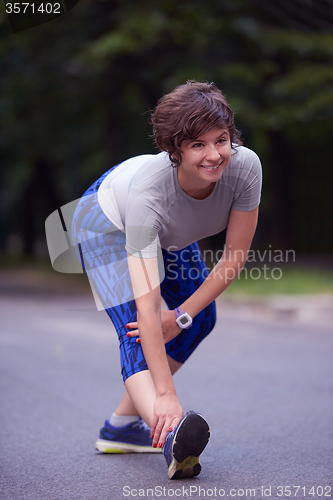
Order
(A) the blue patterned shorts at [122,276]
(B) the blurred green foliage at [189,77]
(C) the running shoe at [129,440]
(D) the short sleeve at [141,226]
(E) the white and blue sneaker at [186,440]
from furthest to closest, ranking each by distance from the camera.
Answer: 1. (B) the blurred green foliage at [189,77]
2. (C) the running shoe at [129,440]
3. (A) the blue patterned shorts at [122,276]
4. (D) the short sleeve at [141,226]
5. (E) the white and blue sneaker at [186,440]

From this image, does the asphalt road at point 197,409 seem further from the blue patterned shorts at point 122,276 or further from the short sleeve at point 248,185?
the short sleeve at point 248,185

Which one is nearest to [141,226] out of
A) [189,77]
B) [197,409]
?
[197,409]

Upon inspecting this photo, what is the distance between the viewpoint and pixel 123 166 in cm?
313

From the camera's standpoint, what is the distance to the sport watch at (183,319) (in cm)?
291

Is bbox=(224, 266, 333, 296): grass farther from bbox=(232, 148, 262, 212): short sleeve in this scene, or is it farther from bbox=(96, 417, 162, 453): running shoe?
bbox=(232, 148, 262, 212): short sleeve

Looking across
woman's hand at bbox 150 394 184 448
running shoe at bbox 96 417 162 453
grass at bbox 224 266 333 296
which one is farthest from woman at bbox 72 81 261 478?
grass at bbox 224 266 333 296

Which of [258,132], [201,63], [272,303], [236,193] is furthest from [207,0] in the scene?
[236,193]

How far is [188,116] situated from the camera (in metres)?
2.57

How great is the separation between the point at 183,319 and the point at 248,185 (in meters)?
0.63

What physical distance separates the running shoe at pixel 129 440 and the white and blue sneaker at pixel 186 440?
2.42 ft

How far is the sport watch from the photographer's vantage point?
9.54ft

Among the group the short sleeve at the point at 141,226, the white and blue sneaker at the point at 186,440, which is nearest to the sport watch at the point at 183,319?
the short sleeve at the point at 141,226

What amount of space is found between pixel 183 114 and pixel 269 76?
40.5 ft
